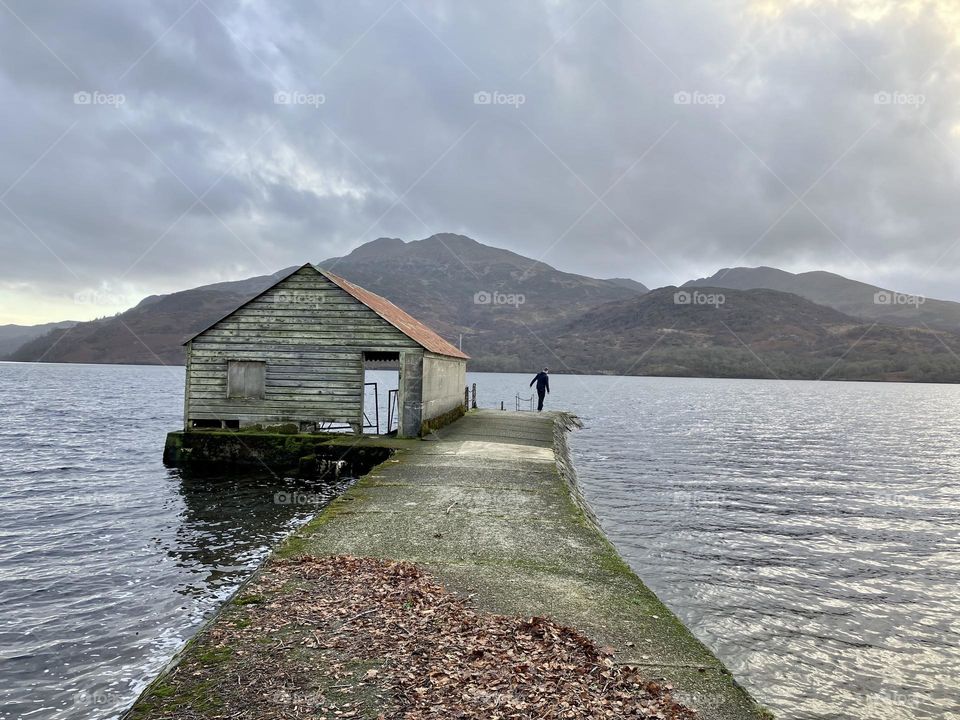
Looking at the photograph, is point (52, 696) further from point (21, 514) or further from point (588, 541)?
point (21, 514)

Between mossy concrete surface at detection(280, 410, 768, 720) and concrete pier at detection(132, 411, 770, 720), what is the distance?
0.05 ft

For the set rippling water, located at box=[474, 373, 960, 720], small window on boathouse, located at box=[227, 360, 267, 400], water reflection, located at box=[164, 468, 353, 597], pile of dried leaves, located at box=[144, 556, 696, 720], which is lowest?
rippling water, located at box=[474, 373, 960, 720]

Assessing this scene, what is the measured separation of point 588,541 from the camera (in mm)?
9883

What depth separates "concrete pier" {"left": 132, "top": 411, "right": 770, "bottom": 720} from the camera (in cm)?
578

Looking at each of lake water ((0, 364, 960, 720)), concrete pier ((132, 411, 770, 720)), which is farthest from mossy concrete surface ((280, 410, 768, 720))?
lake water ((0, 364, 960, 720))

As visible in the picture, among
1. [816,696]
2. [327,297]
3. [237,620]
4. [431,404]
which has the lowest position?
[816,696]

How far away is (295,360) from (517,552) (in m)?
15.1

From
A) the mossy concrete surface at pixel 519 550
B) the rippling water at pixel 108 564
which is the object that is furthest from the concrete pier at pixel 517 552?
the rippling water at pixel 108 564

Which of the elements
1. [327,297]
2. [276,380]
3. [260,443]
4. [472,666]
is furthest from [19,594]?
[327,297]

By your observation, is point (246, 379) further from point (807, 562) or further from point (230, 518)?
point (807, 562)

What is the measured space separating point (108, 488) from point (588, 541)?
17.3 m

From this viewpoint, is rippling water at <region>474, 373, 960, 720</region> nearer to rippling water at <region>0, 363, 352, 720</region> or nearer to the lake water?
the lake water

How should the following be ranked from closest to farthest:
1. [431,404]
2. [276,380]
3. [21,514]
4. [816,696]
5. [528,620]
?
[528,620], [816,696], [21,514], [276,380], [431,404]

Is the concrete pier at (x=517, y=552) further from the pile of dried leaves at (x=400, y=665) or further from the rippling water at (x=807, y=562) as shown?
the rippling water at (x=807, y=562)
